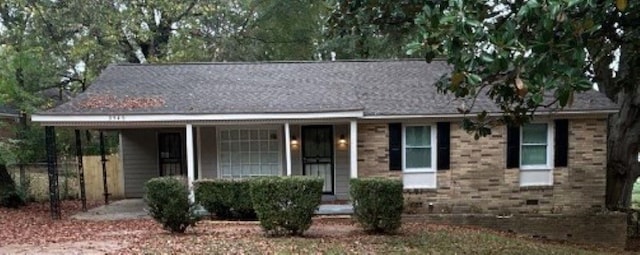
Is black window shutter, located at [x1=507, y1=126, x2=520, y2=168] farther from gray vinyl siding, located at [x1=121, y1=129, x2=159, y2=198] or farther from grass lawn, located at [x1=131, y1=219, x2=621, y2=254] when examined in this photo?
gray vinyl siding, located at [x1=121, y1=129, x2=159, y2=198]

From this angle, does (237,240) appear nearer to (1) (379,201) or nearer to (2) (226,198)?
(1) (379,201)

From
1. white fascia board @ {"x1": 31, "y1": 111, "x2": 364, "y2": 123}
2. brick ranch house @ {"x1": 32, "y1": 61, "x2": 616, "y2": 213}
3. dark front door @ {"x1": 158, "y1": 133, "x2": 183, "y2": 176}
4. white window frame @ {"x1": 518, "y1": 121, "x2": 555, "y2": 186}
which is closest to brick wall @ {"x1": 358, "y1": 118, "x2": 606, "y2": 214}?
brick ranch house @ {"x1": 32, "y1": 61, "x2": 616, "y2": 213}

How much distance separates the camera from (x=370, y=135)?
1213 cm

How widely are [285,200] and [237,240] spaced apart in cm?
101

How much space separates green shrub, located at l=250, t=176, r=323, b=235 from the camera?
28.3 feet

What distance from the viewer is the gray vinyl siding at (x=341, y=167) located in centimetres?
A: 1326

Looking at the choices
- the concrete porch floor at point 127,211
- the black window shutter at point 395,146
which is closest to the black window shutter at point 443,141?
the black window shutter at point 395,146

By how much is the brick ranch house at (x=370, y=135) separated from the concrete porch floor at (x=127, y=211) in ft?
3.00

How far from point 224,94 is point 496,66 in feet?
29.9

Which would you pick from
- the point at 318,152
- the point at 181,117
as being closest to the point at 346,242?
the point at 181,117

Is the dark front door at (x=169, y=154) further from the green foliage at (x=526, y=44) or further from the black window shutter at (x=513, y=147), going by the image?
the green foliage at (x=526, y=44)

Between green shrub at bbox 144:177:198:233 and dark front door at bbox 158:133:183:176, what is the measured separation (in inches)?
221

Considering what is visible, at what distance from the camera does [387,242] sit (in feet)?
28.0

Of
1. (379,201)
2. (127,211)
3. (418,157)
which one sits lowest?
(127,211)
